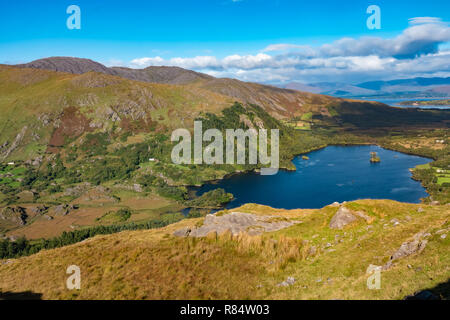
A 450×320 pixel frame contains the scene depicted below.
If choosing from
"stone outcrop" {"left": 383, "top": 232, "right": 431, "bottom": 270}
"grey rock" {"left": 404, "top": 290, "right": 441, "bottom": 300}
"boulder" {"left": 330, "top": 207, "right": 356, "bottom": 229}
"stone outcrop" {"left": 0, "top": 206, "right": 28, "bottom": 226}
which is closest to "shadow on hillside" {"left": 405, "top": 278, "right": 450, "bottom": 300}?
"grey rock" {"left": 404, "top": 290, "right": 441, "bottom": 300}

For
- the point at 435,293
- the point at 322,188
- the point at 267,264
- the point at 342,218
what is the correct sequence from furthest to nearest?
1. the point at 322,188
2. the point at 342,218
3. the point at 267,264
4. the point at 435,293

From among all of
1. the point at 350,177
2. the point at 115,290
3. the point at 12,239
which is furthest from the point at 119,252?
the point at 350,177

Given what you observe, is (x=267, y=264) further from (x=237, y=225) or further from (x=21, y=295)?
(x=21, y=295)

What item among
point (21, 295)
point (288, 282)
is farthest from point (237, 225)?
point (21, 295)

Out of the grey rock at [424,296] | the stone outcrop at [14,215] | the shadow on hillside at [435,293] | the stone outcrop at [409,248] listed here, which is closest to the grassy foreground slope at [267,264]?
the shadow on hillside at [435,293]

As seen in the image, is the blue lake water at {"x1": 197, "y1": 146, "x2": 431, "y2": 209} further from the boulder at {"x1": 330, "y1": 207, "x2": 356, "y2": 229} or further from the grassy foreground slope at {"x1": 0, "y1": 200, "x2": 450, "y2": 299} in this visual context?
the grassy foreground slope at {"x1": 0, "y1": 200, "x2": 450, "y2": 299}

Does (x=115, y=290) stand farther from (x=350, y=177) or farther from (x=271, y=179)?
(x=350, y=177)
